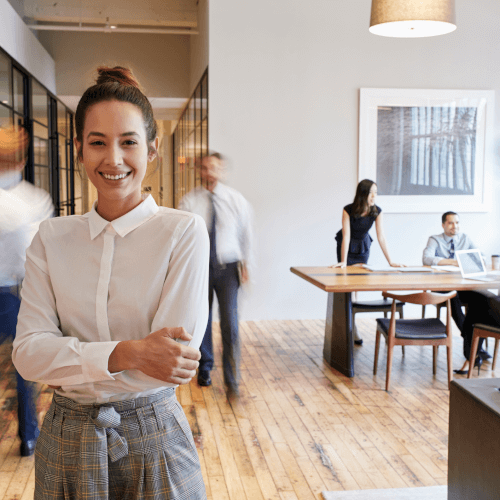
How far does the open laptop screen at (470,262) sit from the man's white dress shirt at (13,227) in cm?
359

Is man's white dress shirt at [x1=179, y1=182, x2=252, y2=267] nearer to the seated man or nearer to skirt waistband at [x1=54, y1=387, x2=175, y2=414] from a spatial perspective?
the seated man

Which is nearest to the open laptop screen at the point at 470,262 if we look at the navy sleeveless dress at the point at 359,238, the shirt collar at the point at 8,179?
the navy sleeveless dress at the point at 359,238

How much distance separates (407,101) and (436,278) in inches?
118

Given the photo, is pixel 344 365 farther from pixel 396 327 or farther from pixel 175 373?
pixel 175 373

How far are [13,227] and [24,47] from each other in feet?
19.5

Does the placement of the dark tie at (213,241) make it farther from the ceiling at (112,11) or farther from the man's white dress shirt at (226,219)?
the ceiling at (112,11)

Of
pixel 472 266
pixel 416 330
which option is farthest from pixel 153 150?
pixel 472 266

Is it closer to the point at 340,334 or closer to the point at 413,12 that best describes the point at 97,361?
the point at 413,12

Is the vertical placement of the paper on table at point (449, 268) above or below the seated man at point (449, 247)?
below

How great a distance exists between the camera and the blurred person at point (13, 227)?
2811 millimetres

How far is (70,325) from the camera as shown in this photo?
43.2 inches

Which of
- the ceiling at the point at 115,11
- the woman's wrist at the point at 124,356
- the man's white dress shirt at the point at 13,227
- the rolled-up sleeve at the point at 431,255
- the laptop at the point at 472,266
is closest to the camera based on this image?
the woman's wrist at the point at 124,356

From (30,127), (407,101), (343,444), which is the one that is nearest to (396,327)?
(343,444)

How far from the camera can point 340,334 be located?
4844 millimetres
